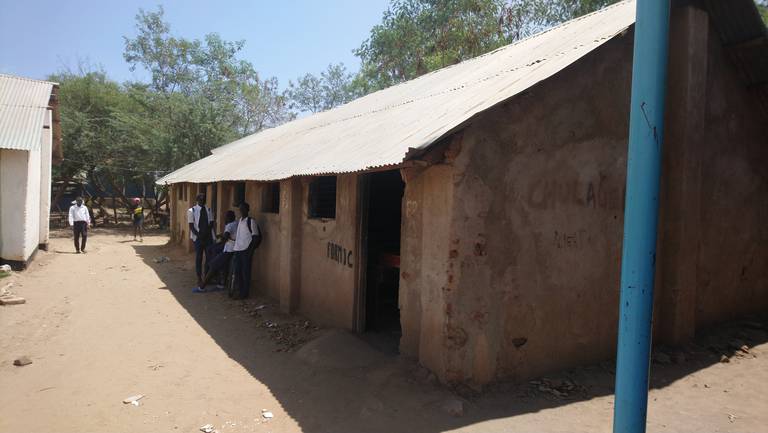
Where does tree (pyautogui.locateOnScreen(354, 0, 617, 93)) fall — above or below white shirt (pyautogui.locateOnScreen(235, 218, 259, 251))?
above

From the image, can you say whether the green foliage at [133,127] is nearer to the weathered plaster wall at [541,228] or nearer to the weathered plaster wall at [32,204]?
the weathered plaster wall at [32,204]

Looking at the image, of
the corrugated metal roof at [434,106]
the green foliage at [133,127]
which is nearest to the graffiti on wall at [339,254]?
the corrugated metal roof at [434,106]

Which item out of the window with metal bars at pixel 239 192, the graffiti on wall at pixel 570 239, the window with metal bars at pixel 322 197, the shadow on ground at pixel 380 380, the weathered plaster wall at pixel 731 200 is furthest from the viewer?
the window with metal bars at pixel 239 192

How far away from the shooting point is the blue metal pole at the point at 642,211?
92.1 inches

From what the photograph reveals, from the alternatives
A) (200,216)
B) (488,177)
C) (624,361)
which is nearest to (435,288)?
(488,177)

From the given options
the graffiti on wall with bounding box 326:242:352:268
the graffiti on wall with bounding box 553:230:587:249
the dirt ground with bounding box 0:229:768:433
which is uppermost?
the graffiti on wall with bounding box 553:230:587:249

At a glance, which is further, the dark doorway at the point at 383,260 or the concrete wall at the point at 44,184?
the concrete wall at the point at 44,184

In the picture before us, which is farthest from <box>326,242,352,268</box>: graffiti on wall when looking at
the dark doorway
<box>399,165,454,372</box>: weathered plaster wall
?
<box>399,165,454,372</box>: weathered plaster wall

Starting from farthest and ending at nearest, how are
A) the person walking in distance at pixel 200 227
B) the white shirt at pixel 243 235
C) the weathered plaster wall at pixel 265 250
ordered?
1. the person walking in distance at pixel 200 227
2. the white shirt at pixel 243 235
3. the weathered plaster wall at pixel 265 250

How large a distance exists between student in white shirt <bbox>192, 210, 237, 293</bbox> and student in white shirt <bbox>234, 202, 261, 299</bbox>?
1.01ft

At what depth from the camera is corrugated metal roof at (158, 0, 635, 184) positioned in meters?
4.85

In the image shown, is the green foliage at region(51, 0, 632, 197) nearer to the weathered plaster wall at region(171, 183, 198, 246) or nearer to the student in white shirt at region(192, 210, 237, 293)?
the weathered plaster wall at region(171, 183, 198, 246)

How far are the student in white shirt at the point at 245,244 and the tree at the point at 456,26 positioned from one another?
12426 millimetres

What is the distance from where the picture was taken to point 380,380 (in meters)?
5.04
